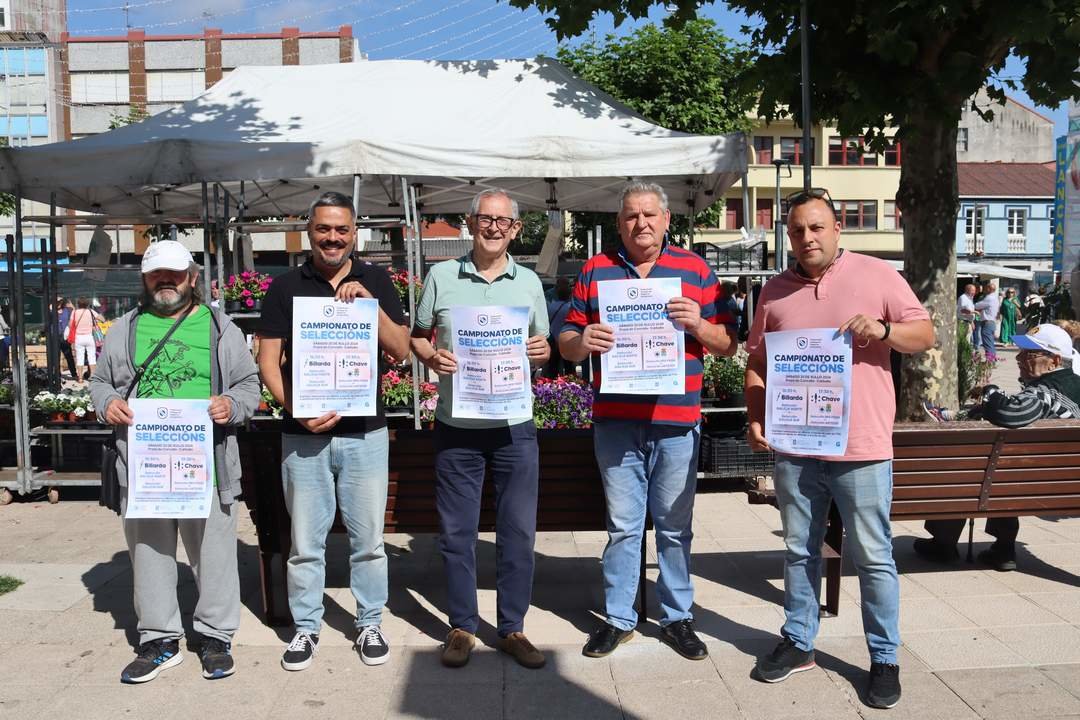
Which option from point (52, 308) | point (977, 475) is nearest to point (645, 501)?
point (977, 475)

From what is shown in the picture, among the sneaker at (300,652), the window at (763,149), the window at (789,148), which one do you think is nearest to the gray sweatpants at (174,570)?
the sneaker at (300,652)

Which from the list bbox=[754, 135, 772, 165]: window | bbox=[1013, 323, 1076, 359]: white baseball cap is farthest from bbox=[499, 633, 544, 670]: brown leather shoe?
bbox=[754, 135, 772, 165]: window

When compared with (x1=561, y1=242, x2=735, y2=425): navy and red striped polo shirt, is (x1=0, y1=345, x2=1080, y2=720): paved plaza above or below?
below

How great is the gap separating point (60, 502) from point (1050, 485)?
721 cm

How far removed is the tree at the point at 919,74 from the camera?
565 cm

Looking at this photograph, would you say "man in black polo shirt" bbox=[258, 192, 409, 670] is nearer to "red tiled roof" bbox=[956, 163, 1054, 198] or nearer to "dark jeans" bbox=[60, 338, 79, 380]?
"dark jeans" bbox=[60, 338, 79, 380]

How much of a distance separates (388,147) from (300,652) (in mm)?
4305

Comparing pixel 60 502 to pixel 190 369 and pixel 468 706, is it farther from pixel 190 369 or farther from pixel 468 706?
pixel 468 706

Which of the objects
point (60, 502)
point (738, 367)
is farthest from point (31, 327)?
point (738, 367)

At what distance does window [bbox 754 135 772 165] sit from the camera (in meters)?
49.0

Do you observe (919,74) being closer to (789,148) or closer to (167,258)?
(167,258)

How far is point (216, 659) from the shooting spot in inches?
158

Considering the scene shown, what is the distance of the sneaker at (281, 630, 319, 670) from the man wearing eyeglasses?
590mm

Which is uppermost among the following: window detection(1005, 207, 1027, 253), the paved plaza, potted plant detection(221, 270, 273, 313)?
window detection(1005, 207, 1027, 253)
